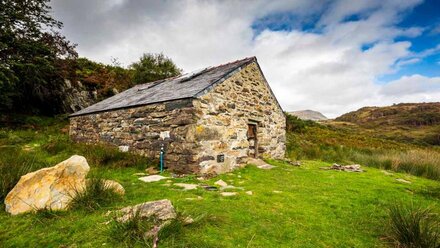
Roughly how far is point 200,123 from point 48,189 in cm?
393

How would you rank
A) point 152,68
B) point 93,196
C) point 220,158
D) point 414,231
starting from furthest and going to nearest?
point 152,68 < point 220,158 < point 93,196 < point 414,231

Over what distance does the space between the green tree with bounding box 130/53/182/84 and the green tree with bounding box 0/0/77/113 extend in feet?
20.5

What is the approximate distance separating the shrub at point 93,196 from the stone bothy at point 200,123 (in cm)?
287

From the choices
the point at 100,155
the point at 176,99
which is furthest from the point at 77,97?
the point at 176,99

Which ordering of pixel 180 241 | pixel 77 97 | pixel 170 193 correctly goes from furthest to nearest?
pixel 77 97
pixel 170 193
pixel 180 241

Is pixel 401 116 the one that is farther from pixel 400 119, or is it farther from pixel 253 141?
pixel 253 141

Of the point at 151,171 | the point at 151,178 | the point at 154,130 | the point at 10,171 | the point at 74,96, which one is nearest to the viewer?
the point at 10,171

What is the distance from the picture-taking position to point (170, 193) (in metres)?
4.51

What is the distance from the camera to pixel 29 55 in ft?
39.8

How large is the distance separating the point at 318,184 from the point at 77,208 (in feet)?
17.5

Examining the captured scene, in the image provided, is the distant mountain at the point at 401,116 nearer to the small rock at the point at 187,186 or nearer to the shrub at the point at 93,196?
the small rock at the point at 187,186

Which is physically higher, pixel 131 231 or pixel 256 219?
pixel 131 231

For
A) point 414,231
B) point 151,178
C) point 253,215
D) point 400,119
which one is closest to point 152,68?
point 151,178

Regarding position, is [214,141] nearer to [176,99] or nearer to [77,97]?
[176,99]
